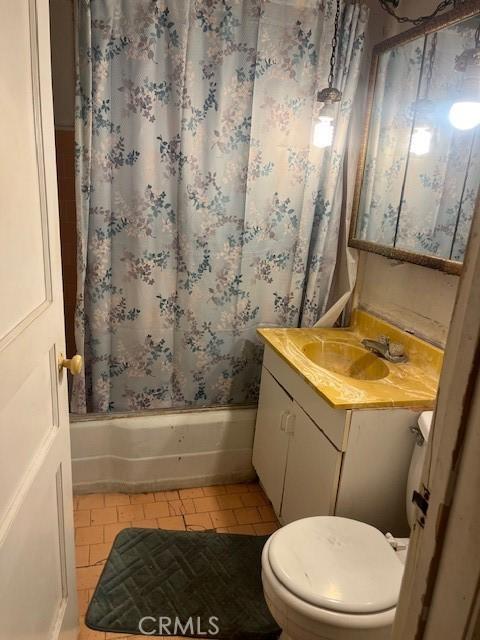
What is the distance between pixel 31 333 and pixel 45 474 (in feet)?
1.19

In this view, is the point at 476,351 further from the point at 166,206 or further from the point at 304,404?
the point at 166,206

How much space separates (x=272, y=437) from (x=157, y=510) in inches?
25.2

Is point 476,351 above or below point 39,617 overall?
above

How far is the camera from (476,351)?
473 mm

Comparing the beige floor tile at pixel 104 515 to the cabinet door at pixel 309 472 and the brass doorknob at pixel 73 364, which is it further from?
the brass doorknob at pixel 73 364

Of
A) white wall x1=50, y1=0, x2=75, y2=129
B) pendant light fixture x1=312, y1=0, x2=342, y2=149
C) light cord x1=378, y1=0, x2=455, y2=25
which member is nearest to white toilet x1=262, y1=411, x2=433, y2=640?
pendant light fixture x1=312, y1=0, x2=342, y2=149

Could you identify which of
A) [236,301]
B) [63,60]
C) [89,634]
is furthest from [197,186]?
[89,634]

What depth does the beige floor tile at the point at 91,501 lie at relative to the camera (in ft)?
6.77

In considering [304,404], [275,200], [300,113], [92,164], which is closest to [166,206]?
[92,164]

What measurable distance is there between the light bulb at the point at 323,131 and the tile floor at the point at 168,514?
1643 millimetres

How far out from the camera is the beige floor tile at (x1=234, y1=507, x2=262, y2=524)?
2.04 metres

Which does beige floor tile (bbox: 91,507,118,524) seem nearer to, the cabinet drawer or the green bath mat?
the green bath mat

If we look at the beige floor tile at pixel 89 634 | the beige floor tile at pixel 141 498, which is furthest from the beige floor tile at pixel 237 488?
the beige floor tile at pixel 89 634

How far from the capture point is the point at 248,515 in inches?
81.8
